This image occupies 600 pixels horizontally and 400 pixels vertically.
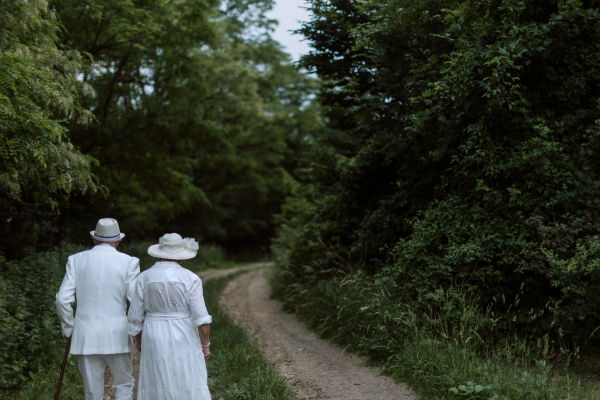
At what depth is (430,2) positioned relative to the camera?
7.77 m

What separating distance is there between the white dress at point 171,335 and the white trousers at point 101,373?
0.36 meters

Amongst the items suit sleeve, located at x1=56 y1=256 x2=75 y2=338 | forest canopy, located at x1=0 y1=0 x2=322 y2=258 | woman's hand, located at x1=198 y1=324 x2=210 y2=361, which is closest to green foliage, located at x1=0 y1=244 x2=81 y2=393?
forest canopy, located at x1=0 y1=0 x2=322 y2=258

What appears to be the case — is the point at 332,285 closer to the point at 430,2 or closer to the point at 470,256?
the point at 470,256

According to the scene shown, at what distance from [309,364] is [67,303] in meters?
3.76

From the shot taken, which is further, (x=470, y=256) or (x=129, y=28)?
(x=129, y=28)

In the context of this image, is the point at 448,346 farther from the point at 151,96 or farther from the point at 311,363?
the point at 151,96

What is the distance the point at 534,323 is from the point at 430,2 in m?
5.47

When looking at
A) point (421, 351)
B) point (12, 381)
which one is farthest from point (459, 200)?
point (12, 381)

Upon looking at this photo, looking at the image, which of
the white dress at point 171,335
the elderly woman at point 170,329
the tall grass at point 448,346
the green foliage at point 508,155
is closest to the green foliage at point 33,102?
the elderly woman at point 170,329

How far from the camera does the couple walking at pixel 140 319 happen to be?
382 cm

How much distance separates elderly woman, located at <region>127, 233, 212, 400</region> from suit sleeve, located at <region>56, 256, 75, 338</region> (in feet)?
1.91

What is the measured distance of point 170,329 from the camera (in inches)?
152

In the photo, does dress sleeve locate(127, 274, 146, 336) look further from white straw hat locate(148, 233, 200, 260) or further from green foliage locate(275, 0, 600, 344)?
green foliage locate(275, 0, 600, 344)

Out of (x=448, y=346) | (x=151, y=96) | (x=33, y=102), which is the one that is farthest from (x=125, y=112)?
(x=448, y=346)
